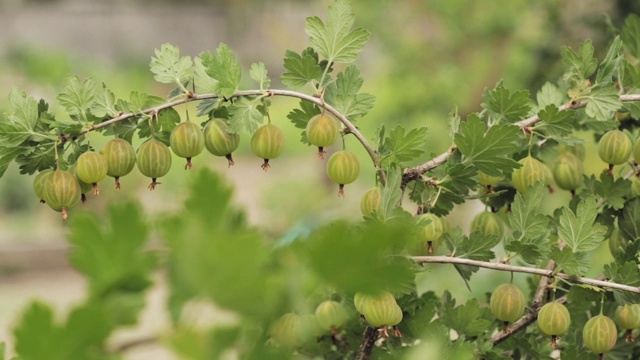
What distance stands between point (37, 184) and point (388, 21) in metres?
3.97

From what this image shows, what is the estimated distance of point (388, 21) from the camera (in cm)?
438

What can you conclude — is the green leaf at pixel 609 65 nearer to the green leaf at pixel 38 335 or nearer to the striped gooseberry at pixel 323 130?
the striped gooseberry at pixel 323 130

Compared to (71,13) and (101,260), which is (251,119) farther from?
(71,13)

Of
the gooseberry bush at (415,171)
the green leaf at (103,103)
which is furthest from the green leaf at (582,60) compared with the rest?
the green leaf at (103,103)

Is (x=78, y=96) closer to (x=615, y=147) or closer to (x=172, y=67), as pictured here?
(x=172, y=67)

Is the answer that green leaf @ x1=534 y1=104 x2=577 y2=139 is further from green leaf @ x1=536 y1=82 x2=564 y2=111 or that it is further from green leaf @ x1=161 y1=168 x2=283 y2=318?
green leaf @ x1=161 y1=168 x2=283 y2=318

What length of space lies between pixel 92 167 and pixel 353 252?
37 cm

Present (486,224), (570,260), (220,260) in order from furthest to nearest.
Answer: (486,224), (570,260), (220,260)

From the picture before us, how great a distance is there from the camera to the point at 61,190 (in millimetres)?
524

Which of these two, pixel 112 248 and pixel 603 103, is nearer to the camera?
pixel 112 248

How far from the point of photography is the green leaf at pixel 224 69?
535mm

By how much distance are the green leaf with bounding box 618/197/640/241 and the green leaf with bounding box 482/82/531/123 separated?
0.11m

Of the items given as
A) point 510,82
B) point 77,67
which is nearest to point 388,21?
point 510,82

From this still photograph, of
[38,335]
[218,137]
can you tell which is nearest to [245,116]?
[218,137]
